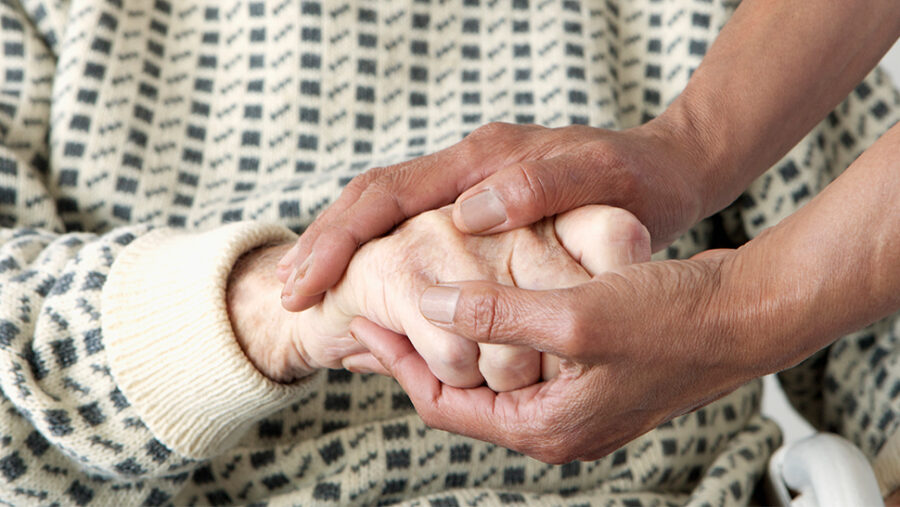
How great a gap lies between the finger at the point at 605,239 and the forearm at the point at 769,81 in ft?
0.61

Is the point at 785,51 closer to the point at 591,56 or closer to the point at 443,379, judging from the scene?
the point at 591,56

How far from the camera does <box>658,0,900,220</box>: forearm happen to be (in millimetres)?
755

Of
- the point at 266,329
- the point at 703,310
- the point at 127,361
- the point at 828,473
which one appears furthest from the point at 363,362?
the point at 828,473

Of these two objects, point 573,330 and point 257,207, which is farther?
point 257,207

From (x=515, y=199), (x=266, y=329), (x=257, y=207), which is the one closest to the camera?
(x=515, y=199)

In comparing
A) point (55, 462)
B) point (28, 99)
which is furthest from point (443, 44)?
point (55, 462)

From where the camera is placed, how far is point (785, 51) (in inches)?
30.2

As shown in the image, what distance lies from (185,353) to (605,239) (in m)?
0.36

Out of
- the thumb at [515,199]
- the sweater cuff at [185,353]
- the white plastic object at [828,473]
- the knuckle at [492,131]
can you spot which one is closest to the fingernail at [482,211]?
the thumb at [515,199]

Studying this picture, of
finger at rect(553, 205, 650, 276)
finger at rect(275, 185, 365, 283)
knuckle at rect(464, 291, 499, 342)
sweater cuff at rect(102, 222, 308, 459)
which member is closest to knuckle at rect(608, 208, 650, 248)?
Result: finger at rect(553, 205, 650, 276)

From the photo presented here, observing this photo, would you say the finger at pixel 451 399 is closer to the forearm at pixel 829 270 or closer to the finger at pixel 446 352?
the finger at pixel 446 352

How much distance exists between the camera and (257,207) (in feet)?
2.84

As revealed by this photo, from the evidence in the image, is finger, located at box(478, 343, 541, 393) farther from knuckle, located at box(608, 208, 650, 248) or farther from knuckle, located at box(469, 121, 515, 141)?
knuckle, located at box(469, 121, 515, 141)

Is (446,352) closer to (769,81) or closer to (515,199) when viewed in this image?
(515,199)
